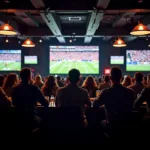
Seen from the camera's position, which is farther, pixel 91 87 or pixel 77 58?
pixel 77 58

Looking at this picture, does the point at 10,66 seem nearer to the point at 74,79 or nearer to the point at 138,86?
the point at 138,86

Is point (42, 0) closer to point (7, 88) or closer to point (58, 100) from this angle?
point (7, 88)

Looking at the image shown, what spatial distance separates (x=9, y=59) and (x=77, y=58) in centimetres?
398

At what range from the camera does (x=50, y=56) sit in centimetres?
1450

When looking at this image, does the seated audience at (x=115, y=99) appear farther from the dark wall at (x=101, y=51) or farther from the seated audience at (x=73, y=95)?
the dark wall at (x=101, y=51)

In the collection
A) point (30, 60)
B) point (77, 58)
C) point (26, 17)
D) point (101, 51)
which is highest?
point (26, 17)

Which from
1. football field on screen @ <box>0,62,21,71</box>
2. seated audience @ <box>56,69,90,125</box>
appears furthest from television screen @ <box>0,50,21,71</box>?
seated audience @ <box>56,69,90,125</box>

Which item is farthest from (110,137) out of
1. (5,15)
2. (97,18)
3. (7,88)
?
(5,15)

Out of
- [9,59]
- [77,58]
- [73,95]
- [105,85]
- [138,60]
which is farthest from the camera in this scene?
[9,59]

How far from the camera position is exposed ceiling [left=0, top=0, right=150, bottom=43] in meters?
7.14

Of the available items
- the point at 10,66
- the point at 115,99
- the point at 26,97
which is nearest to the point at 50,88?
the point at 26,97

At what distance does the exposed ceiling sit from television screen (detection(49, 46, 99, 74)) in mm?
2535

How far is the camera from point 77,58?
47.6 ft

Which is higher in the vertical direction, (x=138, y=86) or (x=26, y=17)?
(x=26, y=17)
